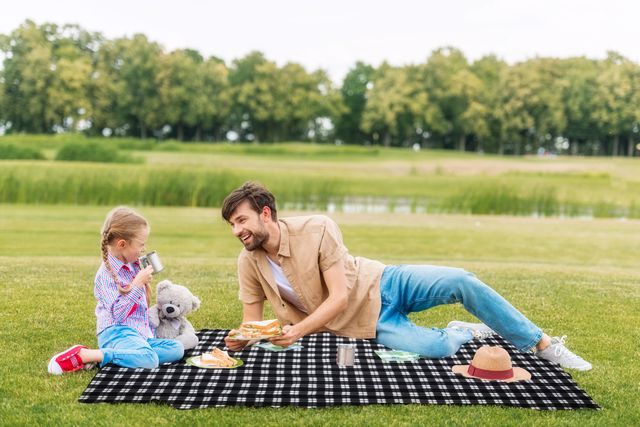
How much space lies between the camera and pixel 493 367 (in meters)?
4.62

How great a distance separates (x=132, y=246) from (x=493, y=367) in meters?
2.54

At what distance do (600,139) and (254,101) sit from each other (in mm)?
25261

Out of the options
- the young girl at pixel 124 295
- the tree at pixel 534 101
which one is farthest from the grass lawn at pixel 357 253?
the tree at pixel 534 101

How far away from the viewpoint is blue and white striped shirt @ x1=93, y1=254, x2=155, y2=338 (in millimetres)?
4926

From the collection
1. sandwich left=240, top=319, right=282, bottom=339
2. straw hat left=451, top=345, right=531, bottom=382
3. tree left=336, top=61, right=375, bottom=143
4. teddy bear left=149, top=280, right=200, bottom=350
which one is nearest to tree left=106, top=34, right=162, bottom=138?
tree left=336, top=61, right=375, bottom=143

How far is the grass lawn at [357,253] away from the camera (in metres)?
3.96

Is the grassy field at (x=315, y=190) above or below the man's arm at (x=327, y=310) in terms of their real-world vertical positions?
below

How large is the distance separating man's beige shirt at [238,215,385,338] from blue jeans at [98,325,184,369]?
623 mm

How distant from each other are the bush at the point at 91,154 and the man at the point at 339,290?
32.3m

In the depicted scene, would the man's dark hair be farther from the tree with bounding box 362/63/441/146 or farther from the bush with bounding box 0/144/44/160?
the tree with bounding box 362/63/441/146

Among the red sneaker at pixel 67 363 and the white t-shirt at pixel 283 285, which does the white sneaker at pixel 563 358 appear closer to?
the white t-shirt at pixel 283 285

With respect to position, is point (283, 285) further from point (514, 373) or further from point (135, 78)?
point (135, 78)

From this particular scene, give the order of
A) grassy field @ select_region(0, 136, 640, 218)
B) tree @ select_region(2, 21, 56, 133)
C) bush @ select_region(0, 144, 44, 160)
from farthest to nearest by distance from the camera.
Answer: tree @ select_region(2, 21, 56, 133) → bush @ select_region(0, 144, 44, 160) → grassy field @ select_region(0, 136, 640, 218)

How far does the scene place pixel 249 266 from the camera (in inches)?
198
